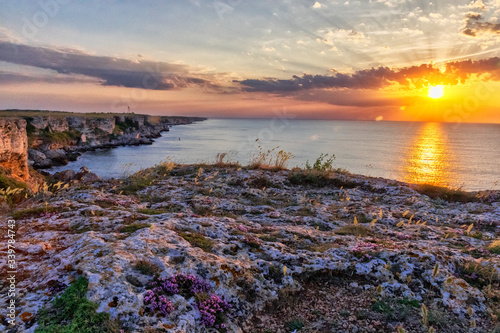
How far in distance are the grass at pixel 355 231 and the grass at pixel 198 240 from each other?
3.92 m

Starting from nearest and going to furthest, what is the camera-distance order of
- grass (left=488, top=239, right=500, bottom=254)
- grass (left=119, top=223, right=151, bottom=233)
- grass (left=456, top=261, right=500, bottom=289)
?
grass (left=456, top=261, right=500, bottom=289) < grass (left=119, top=223, right=151, bottom=233) < grass (left=488, top=239, right=500, bottom=254)

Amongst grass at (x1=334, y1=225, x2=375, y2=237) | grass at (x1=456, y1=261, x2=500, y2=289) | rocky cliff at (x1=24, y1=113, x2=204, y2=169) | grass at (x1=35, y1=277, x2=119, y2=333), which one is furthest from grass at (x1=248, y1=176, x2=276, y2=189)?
rocky cliff at (x1=24, y1=113, x2=204, y2=169)

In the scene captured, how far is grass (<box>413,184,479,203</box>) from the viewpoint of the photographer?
13383mm

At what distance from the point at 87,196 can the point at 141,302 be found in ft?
22.8

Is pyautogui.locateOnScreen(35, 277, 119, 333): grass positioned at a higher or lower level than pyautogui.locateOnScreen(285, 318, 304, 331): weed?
higher

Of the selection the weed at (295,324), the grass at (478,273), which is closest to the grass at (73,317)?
the weed at (295,324)

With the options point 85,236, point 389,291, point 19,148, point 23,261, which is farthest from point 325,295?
point 19,148

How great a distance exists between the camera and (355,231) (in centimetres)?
764

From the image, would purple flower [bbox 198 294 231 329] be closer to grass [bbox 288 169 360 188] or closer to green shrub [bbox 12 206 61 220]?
green shrub [bbox 12 206 61 220]

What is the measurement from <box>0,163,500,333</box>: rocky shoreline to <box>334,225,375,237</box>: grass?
0.05 metres

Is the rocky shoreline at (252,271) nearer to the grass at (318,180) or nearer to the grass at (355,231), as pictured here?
the grass at (355,231)

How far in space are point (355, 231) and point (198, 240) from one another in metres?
4.67

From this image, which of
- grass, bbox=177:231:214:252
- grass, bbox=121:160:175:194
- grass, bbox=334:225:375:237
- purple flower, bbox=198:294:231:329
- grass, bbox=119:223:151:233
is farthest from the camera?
grass, bbox=121:160:175:194

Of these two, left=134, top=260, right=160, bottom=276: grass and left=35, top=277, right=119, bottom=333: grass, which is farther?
left=134, top=260, right=160, bottom=276: grass
